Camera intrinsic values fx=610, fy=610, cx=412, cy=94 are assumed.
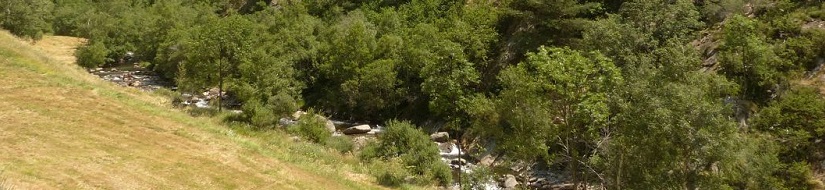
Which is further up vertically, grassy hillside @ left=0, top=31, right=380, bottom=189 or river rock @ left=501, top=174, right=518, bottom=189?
grassy hillside @ left=0, top=31, right=380, bottom=189

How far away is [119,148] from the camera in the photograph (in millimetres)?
25547

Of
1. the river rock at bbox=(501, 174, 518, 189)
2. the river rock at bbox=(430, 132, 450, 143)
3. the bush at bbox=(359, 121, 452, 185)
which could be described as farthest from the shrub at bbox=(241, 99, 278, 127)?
the river rock at bbox=(501, 174, 518, 189)

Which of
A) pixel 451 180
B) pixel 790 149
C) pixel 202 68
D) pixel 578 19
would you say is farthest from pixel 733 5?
pixel 202 68

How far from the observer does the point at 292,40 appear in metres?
68.6

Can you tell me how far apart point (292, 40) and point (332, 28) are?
196 inches

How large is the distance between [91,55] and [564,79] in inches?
2842

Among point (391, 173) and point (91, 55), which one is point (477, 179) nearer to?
point (391, 173)

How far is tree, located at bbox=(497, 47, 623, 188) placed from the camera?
26922 millimetres

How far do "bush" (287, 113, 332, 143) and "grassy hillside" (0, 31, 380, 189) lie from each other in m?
3.19

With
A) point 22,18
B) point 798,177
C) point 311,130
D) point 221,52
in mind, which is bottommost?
point 311,130

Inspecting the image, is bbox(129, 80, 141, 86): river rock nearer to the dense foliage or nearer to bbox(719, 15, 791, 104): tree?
the dense foliage

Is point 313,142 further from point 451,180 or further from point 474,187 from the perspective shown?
point 474,187

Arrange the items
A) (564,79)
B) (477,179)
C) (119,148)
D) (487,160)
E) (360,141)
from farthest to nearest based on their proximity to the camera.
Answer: (360,141), (487,160), (477,179), (564,79), (119,148)

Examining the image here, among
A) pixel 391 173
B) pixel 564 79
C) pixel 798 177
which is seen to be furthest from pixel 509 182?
pixel 798 177
